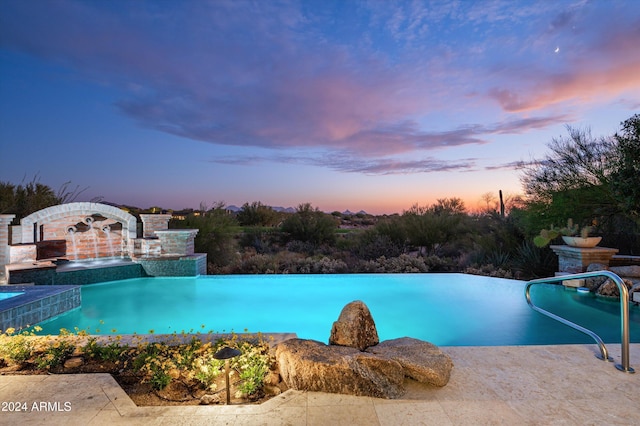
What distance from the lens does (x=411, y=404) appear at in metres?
2.32

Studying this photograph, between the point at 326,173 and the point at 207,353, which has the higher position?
the point at 326,173

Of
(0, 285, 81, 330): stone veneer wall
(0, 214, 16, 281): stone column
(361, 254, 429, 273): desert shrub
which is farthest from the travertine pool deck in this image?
(361, 254, 429, 273): desert shrub

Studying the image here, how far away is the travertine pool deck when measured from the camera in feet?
6.95

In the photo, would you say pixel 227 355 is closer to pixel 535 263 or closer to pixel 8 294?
pixel 8 294

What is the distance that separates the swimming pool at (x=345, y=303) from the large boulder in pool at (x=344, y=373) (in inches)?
107

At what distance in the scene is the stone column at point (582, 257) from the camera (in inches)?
285

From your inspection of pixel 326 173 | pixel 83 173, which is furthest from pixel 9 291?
pixel 326 173

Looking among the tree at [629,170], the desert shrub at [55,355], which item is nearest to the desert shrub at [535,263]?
the tree at [629,170]

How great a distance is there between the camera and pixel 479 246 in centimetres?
1017

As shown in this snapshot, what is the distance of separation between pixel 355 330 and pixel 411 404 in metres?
0.83

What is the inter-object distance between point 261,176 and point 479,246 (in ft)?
29.6

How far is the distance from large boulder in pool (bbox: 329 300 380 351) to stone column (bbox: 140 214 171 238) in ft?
24.2

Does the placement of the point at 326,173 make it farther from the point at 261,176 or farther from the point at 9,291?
the point at 9,291

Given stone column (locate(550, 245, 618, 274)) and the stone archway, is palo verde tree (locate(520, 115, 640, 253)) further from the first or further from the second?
the stone archway
